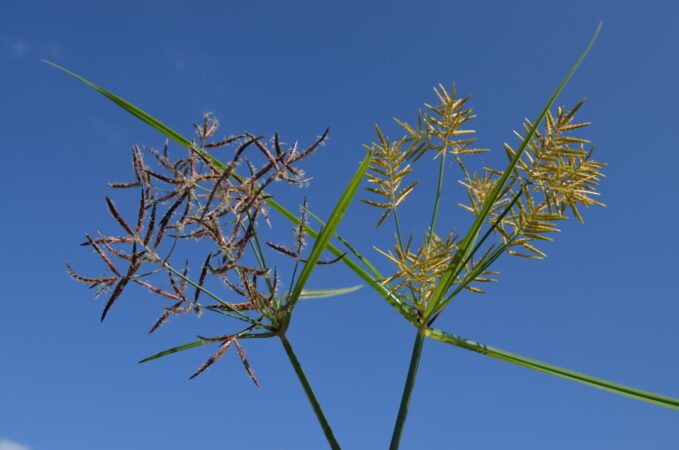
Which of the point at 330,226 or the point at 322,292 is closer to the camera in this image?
the point at 330,226

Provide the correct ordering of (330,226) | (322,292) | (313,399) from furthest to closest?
(322,292) → (313,399) → (330,226)

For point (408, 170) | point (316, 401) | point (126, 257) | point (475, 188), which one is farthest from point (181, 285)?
point (475, 188)

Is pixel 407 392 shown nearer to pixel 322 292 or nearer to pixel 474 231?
pixel 474 231

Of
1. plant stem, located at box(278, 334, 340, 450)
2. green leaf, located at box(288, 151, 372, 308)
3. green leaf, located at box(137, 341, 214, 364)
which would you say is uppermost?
green leaf, located at box(288, 151, 372, 308)

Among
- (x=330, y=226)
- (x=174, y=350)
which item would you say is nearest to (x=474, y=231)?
(x=330, y=226)

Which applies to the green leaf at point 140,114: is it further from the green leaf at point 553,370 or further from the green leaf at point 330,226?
the green leaf at point 553,370

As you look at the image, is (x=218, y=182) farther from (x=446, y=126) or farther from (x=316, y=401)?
(x=446, y=126)

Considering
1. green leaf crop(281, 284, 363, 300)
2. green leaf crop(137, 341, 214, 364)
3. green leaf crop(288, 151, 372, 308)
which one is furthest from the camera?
green leaf crop(281, 284, 363, 300)

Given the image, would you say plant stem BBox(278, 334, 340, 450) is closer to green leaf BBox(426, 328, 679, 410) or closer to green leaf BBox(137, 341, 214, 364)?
green leaf BBox(137, 341, 214, 364)

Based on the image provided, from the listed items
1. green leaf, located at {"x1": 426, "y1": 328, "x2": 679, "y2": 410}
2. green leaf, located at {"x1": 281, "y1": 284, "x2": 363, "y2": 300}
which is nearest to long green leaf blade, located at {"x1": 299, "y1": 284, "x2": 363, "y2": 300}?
green leaf, located at {"x1": 281, "y1": 284, "x2": 363, "y2": 300}
